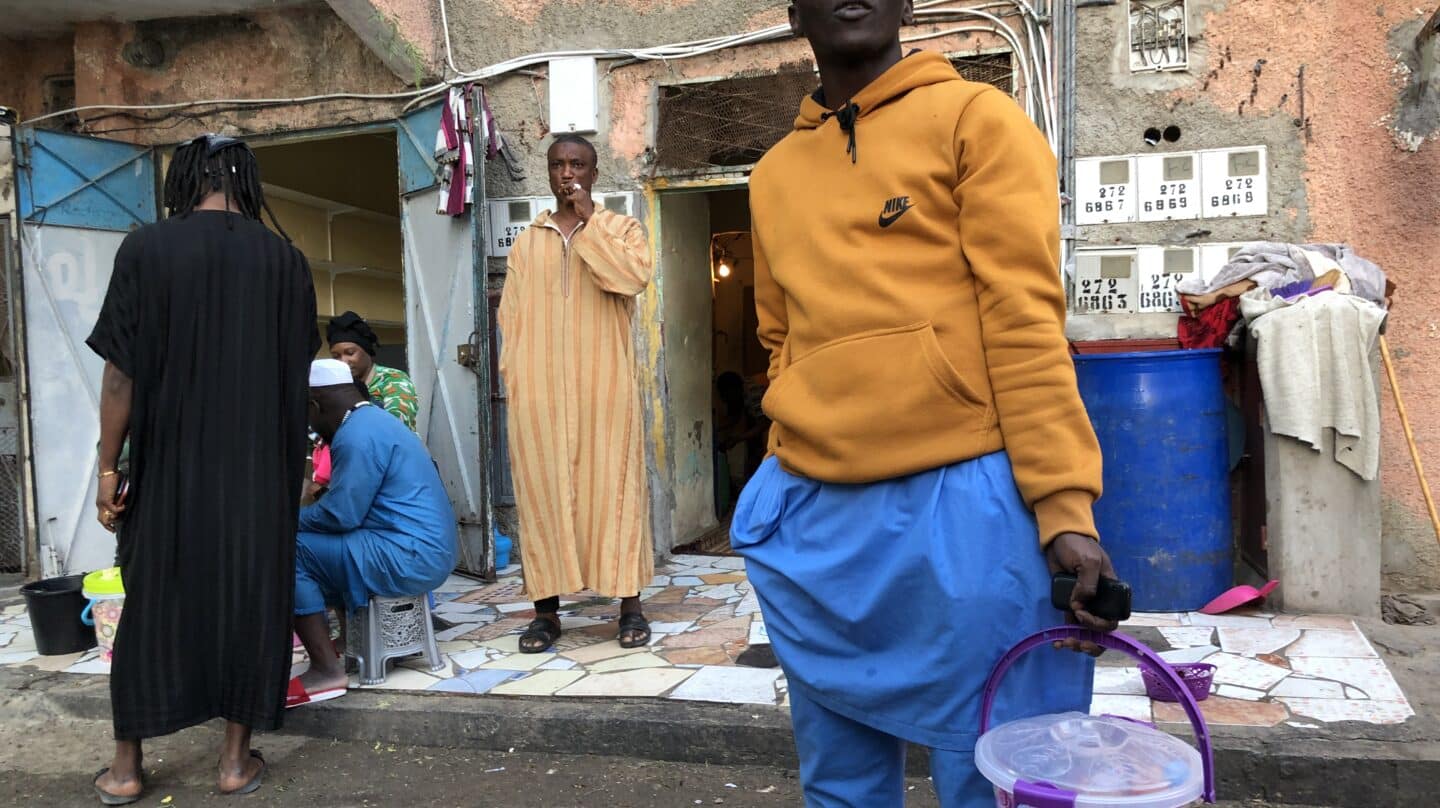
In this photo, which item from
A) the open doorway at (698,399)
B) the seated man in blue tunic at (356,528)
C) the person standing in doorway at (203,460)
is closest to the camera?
the person standing in doorway at (203,460)

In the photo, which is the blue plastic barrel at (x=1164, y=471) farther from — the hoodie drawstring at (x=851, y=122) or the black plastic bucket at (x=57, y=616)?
the black plastic bucket at (x=57, y=616)

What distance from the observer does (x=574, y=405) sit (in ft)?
13.1

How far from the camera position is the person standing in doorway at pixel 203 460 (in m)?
2.94

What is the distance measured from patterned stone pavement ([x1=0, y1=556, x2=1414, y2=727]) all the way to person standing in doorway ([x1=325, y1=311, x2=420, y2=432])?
997 millimetres

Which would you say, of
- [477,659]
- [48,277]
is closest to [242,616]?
[477,659]

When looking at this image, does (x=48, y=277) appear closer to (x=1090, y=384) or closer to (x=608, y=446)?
(x=608, y=446)

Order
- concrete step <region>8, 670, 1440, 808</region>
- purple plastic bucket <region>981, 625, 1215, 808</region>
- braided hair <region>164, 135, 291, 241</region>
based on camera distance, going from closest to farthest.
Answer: purple plastic bucket <region>981, 625, 1215, 808</region> → concrete step <region>8, 670, 1440, 808</region> → braided hair <region>164, 135, 291, 241</region>

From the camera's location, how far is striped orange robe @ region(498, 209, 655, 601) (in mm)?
3977

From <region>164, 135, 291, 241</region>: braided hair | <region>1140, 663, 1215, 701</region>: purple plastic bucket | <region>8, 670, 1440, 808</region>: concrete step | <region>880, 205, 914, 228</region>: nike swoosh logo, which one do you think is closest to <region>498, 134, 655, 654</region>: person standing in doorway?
<region>8, 670, 1440, 808</region>: concrete step

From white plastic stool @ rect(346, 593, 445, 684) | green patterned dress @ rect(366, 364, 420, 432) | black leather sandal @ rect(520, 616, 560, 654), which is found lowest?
black leather sandal @ rect(520, 616, 560, 654)

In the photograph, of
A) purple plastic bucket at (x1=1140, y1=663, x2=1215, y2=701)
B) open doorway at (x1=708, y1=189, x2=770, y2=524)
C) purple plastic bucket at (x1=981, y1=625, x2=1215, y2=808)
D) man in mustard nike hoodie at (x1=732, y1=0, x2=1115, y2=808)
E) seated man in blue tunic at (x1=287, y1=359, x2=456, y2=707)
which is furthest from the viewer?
open doorway at (x1=708, y1=189, x2=770, y2=524)

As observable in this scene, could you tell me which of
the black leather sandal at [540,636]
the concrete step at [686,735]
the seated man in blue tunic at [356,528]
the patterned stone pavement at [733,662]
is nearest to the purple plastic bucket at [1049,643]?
the concrete step at [686,735]

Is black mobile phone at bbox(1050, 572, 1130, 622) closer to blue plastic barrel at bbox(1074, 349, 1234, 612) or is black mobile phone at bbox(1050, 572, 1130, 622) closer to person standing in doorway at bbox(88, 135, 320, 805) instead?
person standing in doorway at bbox(88, 135, 320, 805)

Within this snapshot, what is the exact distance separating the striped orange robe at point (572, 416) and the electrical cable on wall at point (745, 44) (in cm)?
183
